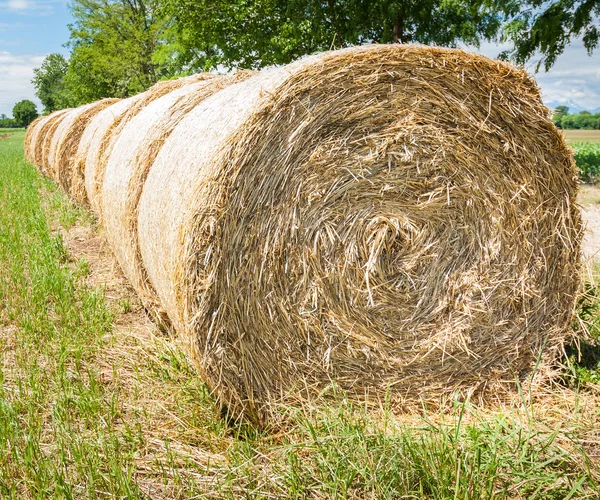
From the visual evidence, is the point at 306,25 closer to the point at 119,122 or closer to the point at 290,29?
the point at 290,29

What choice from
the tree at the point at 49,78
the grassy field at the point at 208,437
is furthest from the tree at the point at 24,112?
the grassy field at the point at 208,437

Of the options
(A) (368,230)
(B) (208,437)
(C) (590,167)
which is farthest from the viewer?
(C) (590,167)

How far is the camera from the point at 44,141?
1506cm


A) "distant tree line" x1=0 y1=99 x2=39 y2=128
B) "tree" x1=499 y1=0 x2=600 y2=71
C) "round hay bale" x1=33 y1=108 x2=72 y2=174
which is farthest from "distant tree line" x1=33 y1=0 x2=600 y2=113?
"distant tree line" x1=0 y1=99 x2=39 y2=128

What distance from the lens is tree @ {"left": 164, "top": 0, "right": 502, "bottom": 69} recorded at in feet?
54.6

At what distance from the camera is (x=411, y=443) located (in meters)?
2.57

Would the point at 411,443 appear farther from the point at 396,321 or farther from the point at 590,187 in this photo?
the point at 590,187

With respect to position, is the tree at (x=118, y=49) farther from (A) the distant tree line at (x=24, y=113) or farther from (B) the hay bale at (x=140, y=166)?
(A) the distant tree line at (x=24, y=113)

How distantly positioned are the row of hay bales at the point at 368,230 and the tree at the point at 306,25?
887cm

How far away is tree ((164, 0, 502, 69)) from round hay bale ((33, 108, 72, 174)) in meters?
7.49

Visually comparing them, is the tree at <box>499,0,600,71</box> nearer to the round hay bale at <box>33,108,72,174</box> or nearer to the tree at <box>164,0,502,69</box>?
the tree at <box>164,0,502,69</box>

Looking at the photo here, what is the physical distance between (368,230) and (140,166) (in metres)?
1.98

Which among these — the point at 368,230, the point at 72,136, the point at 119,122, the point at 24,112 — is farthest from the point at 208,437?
the point at 24,112

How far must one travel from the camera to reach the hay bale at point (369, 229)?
302cm
